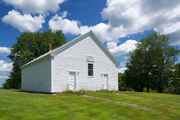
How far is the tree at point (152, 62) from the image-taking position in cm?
3006

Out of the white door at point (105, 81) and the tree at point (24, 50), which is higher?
the tree at point (24, 50)

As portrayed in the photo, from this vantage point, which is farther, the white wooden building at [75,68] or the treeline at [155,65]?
the treeline at [155,65]

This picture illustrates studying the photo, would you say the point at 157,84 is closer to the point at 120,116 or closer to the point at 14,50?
the point at 120,116

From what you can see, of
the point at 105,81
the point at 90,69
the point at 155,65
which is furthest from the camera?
the point at 155,65

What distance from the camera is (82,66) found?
16719mm

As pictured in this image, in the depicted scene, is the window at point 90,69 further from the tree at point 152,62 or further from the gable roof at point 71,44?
the tree at point 152,62

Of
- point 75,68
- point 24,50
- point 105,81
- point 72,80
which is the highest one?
point 24,50

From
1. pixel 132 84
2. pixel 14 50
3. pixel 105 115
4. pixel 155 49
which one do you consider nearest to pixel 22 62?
pixel 14 50

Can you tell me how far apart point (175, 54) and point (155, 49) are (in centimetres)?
414

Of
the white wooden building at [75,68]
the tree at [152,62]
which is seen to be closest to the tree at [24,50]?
the white wooden building at [75,68]

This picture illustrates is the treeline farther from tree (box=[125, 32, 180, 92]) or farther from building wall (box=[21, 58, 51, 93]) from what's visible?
building wall (box=[21, 58, 51, 93])

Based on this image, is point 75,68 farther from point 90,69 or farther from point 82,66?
point 90,69

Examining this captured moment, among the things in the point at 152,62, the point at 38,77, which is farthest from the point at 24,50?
the point at 152,62

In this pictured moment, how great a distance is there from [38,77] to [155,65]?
24.1m
